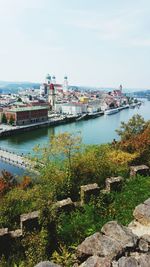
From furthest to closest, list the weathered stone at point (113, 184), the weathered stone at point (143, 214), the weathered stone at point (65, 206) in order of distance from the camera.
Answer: the weathered stone at point (113, 184) → the weathered stone at point (65, 206) → the weathered stone at point (143, 214)

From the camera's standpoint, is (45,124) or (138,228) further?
(45,124)

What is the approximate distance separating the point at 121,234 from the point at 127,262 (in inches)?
19.5

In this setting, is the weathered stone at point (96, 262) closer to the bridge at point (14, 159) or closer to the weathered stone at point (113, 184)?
the weathered stone at point (113, 184)

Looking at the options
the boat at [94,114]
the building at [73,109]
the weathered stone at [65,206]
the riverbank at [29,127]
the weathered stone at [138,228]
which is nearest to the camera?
the weathered stone at [138,228]

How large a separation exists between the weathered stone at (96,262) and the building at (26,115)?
1426 inches

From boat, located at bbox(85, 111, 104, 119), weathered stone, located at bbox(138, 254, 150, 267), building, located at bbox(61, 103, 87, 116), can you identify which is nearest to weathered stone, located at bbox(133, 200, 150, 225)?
weathered stone, located at bbox(138, 254, 150, 267)

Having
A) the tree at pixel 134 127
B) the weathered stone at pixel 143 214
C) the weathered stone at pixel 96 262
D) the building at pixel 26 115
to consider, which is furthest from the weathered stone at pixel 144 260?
the building at pixel 26 115

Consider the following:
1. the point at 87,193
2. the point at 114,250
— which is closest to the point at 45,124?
the point at 87,193

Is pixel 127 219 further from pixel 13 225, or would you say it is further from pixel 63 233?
pixel 13 225

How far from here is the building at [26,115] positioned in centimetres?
3884

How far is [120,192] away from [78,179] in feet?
5.04

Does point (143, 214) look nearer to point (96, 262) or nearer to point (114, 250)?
point (114, 250)

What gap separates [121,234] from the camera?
3092 millimetres

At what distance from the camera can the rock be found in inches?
115
